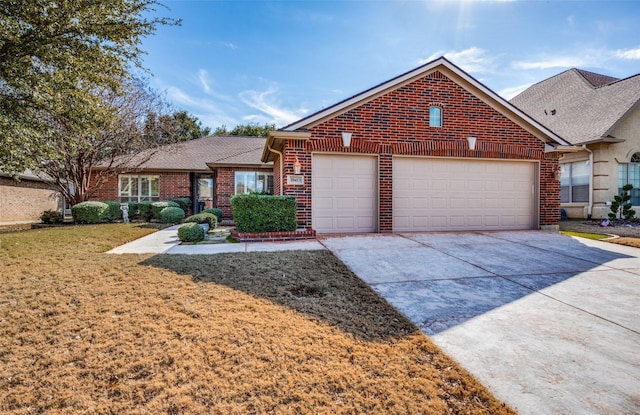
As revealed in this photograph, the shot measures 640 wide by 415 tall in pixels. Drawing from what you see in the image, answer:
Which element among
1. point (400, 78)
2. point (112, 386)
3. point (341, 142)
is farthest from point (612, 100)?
point (112, 386)

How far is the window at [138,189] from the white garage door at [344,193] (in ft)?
38.5

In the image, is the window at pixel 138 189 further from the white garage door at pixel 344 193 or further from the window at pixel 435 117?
the window at pixel 435 117

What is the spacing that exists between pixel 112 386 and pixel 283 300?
6.48ft

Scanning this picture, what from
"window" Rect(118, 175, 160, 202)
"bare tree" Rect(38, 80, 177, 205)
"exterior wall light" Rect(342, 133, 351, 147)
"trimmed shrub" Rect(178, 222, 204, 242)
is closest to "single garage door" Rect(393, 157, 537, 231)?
"exterior wall light" Rect(342, 133, 351, 147)

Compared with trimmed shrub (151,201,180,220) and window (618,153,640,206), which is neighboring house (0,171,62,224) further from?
window (618,153,640,206)

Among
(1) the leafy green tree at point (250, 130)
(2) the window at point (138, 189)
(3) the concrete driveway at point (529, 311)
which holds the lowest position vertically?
(3) the concrete driveway at point (529, 311)

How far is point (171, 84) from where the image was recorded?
18.3 m

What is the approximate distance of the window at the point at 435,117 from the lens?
32.4ft

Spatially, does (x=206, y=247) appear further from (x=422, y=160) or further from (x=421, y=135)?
(x=421, y=135)

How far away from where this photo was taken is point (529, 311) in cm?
376

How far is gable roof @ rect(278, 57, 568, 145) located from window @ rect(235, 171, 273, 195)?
722 centimetres

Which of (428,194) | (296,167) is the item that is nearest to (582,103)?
(428,194)

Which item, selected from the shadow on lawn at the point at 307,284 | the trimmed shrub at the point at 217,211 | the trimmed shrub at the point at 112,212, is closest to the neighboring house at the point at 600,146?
the shadow on lawn at the point at 307,284

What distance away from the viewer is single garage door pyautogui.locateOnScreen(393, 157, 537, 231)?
990 cm
